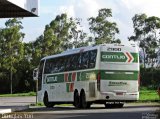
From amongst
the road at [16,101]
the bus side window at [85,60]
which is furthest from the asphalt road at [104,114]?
the road at [16,101]

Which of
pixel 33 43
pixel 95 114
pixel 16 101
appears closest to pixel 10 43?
pixel 33 43

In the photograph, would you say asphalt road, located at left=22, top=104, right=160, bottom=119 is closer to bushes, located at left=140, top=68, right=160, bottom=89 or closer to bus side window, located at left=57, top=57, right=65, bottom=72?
bus side window, located at left=57, top=57, right=65, bottom=72

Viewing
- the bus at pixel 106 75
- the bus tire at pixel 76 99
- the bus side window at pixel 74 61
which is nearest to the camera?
the bus at pixel 106 75

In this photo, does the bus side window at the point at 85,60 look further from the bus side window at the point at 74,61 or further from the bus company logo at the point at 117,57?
the bus company logo at the point at 117,57

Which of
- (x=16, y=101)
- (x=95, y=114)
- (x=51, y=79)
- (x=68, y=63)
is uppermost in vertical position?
(x=68, y=63)

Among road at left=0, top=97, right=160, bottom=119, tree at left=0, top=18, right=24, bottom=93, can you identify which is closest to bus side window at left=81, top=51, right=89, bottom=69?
road at left=0, top=97, right=160, bottom=119

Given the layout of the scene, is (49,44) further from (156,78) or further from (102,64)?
(102,64)

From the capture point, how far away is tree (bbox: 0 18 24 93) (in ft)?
258

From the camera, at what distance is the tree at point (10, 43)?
258ft

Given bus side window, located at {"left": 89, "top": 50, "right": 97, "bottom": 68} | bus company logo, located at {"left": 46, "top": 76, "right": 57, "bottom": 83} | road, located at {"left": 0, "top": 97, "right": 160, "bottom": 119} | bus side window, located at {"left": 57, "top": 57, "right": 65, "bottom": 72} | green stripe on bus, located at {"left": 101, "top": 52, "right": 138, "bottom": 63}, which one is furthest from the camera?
bus company logo, located at {"left": 46, "top": 76, "right": 57, "bottom": 83}

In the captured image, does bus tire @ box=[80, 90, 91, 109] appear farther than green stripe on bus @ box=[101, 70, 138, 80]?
Yes

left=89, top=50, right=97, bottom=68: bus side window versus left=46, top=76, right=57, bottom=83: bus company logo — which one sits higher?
left=89, top=50, right=97, bottom=68: bus side window

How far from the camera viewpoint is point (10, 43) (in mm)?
79000

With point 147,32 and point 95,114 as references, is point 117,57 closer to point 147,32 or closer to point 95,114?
point 95,114
